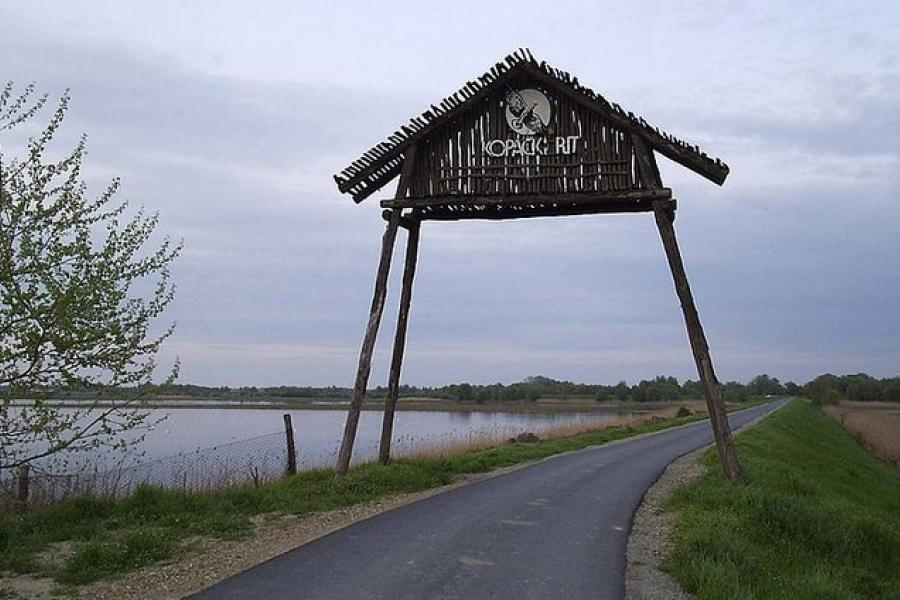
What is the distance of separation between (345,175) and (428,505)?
6.19 metres

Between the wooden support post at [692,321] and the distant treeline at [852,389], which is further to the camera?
the distant treeline at [852,389]

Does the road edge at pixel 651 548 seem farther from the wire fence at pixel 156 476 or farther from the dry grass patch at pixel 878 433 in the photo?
the dry grass patch at pixel 878 433

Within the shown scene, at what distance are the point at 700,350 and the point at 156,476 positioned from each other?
31.2ft

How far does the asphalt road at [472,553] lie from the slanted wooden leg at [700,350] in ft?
5.14

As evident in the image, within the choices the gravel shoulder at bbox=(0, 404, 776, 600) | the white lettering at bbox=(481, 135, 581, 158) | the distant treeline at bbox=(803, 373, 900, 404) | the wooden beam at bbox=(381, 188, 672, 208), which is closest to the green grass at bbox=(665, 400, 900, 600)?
the gravel shoulder at bbox=(0, 404, 776, 600)

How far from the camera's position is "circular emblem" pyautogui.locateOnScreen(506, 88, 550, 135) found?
45.2 ft

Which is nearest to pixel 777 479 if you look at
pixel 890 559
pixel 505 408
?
pixel 890 559

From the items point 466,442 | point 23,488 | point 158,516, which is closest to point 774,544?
point 158,516

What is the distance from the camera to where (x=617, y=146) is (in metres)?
13.4

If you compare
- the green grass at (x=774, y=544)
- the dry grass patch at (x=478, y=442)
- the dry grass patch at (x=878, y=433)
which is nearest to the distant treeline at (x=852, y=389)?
the dry grass patch at (x=878, y=433)

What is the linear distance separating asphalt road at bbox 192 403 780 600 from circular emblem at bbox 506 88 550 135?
6.20 m

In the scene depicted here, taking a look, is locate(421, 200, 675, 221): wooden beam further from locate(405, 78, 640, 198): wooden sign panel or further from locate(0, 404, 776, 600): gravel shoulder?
locate(0, 404, 776, 600): gravel shoulder

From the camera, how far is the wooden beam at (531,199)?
12.9 metres

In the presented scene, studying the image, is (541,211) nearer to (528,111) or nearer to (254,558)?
(528,111)
